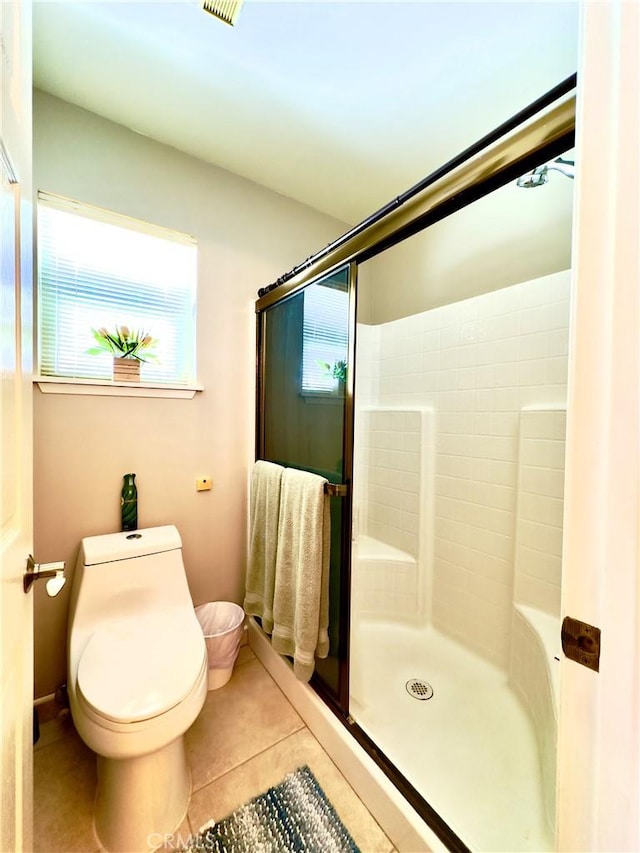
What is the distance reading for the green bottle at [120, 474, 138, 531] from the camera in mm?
1526

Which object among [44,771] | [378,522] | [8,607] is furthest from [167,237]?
[44,771]

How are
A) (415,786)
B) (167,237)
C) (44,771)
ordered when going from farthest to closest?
(167,237)
(44,771)
(415,786)

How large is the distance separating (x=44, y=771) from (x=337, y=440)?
161cm

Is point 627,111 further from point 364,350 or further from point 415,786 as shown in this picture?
point 364,350

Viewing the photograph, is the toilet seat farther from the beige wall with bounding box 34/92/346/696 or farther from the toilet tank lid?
the beige wall with bounding box 34/92/346/696

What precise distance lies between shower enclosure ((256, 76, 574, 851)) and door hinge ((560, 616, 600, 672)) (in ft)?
2.78

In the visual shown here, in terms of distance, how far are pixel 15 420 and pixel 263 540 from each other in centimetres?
121

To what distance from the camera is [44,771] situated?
3.95ft

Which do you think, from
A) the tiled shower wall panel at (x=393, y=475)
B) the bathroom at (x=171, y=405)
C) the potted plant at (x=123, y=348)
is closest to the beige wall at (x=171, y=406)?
the bathroom at (x=171, y=405)

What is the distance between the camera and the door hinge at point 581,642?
42 centimetres

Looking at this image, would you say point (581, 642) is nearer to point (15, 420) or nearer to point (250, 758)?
point (15, 420)

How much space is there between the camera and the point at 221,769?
1.21m

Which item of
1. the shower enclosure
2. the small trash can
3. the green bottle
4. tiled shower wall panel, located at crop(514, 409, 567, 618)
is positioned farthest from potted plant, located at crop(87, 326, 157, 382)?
tiled shower wall panel, located at crop(514, 409, 567, 618)

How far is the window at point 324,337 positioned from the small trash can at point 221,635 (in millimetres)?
1215
